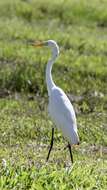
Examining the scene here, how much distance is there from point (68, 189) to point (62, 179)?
0.18 m

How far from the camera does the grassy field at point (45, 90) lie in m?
7.73

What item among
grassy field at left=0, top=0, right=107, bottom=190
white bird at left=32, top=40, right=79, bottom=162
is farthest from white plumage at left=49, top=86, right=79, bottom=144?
grassy field at left=0, top=0, right=107, bottom=190

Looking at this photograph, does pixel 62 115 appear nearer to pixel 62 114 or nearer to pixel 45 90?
pixel 62 114

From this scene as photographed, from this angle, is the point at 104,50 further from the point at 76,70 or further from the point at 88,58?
the point at 76,70

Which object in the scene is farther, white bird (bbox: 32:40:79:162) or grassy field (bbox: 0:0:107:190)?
white bird (bbox: 32:40:79:162)

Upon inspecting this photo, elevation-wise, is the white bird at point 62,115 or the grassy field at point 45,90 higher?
the white bird at point 62,115

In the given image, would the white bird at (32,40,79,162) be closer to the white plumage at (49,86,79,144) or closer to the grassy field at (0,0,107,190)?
the white plumage at (49,86,79,144)

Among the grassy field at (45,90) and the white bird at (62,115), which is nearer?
the grassy field at (45,90)

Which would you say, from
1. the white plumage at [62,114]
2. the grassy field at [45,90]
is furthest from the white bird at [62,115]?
the grassy field at [45,90]

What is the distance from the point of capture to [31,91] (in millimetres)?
15125

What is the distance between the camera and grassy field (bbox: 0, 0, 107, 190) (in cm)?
773

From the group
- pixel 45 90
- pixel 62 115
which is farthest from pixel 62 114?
pixel 45 90

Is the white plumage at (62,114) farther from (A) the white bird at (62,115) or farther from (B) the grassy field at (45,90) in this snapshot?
(B) the grassy field at (45,90)

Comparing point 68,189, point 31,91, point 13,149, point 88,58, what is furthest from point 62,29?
point 68,189
